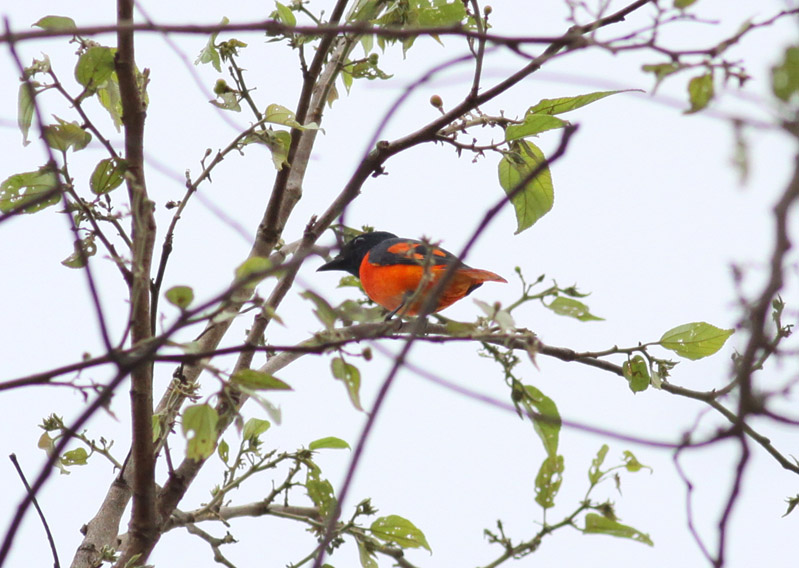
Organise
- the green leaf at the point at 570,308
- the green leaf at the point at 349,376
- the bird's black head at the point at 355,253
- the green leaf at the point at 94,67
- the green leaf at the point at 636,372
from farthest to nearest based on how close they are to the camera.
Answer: the bird's black head at the point at 355,253 < the green leaf at the point at 636,372 < the green leaf at the point at 94,67 < the green leaf at the point at 570,308 < the green leaf at the point at 349,376

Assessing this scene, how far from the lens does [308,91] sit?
201 cm

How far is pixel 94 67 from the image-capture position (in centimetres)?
157

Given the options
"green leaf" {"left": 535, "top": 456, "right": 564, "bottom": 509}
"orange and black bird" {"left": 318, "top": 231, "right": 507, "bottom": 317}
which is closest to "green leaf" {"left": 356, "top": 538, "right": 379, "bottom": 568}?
"green leaf" {"left": 535, "top": 456, "right": 564, "bottom": 509}

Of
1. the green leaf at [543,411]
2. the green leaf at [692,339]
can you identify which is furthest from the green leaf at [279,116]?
the green leaf at [692,339]

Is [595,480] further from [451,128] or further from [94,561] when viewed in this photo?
[94,561]

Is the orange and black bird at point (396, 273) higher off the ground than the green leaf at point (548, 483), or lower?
higher

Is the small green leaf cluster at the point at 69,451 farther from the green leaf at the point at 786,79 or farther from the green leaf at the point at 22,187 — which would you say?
the green leaf at the point at 786,79

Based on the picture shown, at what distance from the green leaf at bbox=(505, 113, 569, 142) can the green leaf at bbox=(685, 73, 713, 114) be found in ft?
2.15

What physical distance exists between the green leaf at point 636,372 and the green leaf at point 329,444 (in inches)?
23.0

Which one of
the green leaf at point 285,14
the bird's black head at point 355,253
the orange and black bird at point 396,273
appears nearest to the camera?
the green leaf at point 285,14

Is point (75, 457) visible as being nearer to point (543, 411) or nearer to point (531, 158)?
point (543, 411)

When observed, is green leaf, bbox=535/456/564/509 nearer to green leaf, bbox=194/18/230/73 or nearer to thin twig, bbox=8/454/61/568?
thin twig, bbox=8/454/61/568

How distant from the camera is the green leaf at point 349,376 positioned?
→ 1.10m

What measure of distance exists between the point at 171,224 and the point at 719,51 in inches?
43.6
